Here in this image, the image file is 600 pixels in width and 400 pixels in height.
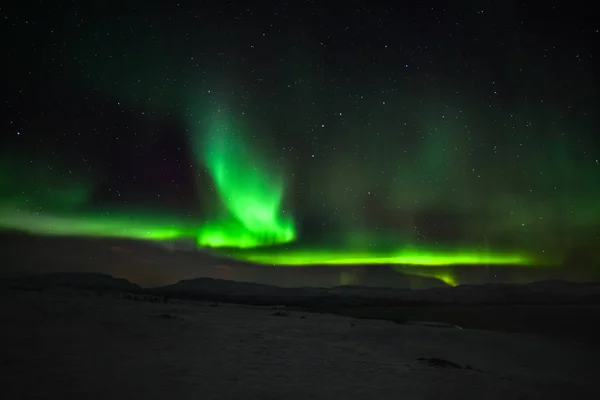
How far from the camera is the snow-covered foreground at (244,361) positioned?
978 cm

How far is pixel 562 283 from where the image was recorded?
11219 centimetres

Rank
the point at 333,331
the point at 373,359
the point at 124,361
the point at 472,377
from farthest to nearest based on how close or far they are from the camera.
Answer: the point at 333,331 → the point at 373,359 → the point at 472,377 → the point at 124,361

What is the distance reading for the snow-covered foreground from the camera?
9781mm

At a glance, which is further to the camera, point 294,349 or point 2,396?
point 294,349

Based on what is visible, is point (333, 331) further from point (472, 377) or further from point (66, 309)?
point (66, 309)

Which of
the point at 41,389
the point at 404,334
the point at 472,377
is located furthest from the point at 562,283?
the point at 41,389

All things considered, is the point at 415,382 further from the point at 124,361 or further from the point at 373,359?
the point at 124,361

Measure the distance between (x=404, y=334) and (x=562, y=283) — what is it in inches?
4271

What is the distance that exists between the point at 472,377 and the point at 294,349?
216 inches

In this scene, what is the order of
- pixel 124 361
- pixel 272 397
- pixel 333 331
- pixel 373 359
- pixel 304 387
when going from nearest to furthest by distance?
pixel 272 397 → pixel 304 387 → pixel 124 361 → pixel 373 359 → pixel 333 331

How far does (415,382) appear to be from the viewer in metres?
11.9

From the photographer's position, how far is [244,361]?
12719mm

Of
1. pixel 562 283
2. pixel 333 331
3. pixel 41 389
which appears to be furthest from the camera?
pixel 562 283

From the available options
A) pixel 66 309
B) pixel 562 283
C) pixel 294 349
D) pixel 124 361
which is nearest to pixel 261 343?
pixel 294 349
